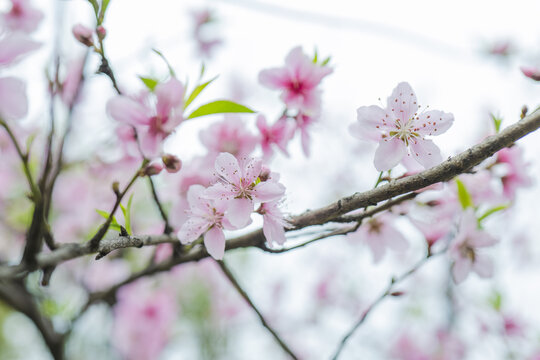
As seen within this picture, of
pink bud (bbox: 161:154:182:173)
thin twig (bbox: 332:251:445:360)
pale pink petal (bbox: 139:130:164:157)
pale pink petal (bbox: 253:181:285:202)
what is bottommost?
thin twig (bbox: 332:251:445:360)

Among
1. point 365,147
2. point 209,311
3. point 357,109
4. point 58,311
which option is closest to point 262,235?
point 357,109

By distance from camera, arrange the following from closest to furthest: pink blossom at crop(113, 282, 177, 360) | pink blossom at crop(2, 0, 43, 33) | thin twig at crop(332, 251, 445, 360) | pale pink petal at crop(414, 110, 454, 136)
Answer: pale pink petal at crop(414, 110, 454, 136), thin twig at crop(332, 251, 445, 360), pink blossom at crop(2, 0, 43, 33), pink blossom at crop(113, 282, 177, 360)

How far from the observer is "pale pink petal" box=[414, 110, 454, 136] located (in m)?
0.92

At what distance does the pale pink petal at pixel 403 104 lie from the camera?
0.89 meters

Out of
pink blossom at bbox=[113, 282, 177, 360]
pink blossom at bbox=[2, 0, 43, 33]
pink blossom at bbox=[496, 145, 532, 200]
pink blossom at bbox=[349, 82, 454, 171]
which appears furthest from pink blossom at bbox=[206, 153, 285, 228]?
pink blossom at bbox=[113, 282, 177, 360]

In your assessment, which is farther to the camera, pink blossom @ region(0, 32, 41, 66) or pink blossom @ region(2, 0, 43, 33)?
pink blossom @ region(2, 0, 43, 33)

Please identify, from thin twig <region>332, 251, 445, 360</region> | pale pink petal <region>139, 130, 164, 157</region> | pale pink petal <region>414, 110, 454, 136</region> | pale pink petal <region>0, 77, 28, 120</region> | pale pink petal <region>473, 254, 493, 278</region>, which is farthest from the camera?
pale pink petal <region>473, 254, 493, 278</region>

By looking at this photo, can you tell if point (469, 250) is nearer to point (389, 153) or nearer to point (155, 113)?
point (389, 153)

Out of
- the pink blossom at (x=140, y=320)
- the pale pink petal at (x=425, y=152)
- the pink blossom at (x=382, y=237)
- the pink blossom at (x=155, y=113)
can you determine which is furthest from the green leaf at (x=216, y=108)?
the pink blossom at (x=140, y=320)

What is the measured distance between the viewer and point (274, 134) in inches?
47.8

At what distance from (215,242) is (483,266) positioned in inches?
33.2

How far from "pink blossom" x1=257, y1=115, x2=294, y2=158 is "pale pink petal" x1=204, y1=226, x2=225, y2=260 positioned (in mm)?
380

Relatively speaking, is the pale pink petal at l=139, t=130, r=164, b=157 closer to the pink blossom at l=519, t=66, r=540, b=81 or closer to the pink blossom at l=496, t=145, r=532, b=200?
the pink blossom at l=519, t=66, r=540, b=81

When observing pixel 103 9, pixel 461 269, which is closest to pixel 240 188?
pixel 103 9
